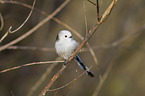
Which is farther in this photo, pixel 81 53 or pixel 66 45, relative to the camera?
pixel 81 53

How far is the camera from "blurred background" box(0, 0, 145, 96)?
161 inches

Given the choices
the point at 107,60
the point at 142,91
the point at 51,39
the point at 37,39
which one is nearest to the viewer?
the point at 37,39

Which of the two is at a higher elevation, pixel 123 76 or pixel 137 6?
pixel 137 6

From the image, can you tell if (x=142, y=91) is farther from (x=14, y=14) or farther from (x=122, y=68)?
(x=14, y=14)

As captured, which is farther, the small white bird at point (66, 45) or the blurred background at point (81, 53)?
the blurred background at point (81, 53)

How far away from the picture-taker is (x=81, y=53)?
16.2 feet

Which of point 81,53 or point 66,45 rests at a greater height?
point 66,45

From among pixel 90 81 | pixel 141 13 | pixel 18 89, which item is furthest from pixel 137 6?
pixel 18 89

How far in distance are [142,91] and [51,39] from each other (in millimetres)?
2895

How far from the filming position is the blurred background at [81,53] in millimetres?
4078

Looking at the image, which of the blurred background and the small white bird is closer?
the small white bird

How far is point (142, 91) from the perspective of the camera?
5613 mm

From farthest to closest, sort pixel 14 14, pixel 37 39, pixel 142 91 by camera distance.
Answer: pixel 142 91, pixel 37 39, pixel 14 14

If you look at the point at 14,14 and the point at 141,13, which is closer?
the point at 14,14
